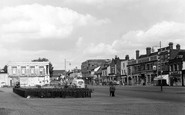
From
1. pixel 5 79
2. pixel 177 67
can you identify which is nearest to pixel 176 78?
pixel 177 67

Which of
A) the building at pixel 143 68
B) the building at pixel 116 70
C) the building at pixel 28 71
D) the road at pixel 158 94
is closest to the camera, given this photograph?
the road at pixel 158 94

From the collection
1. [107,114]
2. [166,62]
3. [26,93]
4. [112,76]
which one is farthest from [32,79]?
[107,114]

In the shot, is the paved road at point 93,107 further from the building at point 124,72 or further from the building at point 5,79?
the building at point 5,79

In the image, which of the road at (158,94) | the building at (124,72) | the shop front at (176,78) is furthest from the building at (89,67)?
the road at (158,94)

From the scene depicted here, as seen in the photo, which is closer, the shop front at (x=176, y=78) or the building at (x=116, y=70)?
the shop front at (x=176, y=78)

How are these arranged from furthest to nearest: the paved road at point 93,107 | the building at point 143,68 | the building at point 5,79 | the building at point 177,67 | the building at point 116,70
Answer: the building at point 116,70 → the building at point 5,79 → the building at point 143,68 → the building at point 177,67 → the paved road at point 93,107

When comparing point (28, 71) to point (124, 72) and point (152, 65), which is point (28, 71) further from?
point (152, 65)

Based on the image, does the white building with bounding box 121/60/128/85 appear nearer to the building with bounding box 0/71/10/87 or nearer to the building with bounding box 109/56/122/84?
the building with bounding box 109/56/122/84

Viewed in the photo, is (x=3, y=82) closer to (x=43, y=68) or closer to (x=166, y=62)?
(x=43, y=68)

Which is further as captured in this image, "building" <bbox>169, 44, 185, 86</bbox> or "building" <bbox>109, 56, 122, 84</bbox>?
"building" <bbox>109, 56, 122, 84</bbox>

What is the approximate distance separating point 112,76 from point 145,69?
31.0 m

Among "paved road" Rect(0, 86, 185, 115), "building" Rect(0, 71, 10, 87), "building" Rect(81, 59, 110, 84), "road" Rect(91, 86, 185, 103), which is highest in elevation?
"building" Rect(81, 59, 110, 84)

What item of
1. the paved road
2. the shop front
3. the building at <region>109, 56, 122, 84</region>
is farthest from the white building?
the paved road

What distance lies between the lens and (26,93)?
128 feet
